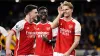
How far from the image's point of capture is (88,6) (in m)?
27.0

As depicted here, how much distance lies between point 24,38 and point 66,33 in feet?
3.31

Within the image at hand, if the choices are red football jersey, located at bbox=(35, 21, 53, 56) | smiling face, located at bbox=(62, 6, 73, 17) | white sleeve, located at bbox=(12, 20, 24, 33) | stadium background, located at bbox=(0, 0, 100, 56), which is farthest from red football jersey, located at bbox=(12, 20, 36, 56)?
stadium background, located at bbox=(0, 0, 100, 56)

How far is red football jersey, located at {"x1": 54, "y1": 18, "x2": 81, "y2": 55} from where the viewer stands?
10.6 m

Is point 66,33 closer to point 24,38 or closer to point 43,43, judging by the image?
point 24,38

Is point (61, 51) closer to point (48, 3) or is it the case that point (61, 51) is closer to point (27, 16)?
point (27, 16)

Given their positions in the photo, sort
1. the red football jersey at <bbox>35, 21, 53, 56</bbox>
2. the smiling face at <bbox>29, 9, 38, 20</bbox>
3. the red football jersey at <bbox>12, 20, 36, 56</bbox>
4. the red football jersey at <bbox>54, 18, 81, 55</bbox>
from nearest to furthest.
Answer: the red football jersey at <bbox>54, 18, 81, 55</bbox>
the red football jersey at <bbox>12, 20, 36, 56</bbox>
the smiling face at <bbox>29, 9, 38, 20</bbox>
the red football jersey at <bbox>35, 21, 53, 56</bbox>

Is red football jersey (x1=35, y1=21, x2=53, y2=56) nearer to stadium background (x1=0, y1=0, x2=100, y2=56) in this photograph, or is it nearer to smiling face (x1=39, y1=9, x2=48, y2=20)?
smiling face (x1=39, y1=9, x2=48, y2=20)

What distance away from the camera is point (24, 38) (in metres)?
11.0

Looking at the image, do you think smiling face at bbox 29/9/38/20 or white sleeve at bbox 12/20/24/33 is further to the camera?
smiling face at bbox 29/9/38/20

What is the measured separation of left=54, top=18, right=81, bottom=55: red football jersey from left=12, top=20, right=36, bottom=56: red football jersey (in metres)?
0.70

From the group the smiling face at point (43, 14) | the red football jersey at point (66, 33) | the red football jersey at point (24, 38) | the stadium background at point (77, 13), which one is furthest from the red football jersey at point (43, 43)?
the stadium background at point (77, 13)

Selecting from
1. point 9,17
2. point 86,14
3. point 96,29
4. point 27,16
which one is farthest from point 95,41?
point 27,16

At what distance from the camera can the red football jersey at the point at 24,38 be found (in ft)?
35.9

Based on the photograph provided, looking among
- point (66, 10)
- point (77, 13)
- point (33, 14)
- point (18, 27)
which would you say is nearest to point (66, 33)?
point (66, 10)
